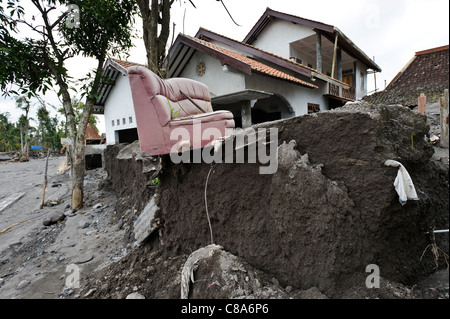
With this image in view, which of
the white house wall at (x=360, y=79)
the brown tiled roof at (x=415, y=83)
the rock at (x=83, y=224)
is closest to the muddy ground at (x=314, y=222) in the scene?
the rock at (x=83, y=224)

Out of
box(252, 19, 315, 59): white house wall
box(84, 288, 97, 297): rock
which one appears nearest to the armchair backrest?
box(84, 288, 97, 297): rock

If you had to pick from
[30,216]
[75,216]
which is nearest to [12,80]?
[75,216]

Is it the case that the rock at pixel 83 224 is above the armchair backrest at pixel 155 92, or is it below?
below

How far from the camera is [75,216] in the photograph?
5723mm

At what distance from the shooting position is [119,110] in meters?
10.3

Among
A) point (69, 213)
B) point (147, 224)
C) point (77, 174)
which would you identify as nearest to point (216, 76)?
point (77, 174)

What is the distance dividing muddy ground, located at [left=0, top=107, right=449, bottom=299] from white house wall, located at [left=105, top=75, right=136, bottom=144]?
781 cm

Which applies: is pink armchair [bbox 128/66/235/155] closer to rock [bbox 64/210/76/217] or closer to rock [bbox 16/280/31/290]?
rock [bbox 16/280/31/290]

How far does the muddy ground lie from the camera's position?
175 cm

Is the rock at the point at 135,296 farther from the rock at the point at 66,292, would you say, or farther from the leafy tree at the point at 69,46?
the leafy tree at the point at 69,46

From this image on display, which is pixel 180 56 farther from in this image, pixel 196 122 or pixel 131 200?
pixel 196 122

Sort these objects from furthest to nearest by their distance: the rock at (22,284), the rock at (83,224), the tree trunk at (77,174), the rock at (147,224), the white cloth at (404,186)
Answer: the tree trunk at (77,174) < the rock at (83,224) < the rock at (22,284) < the rock at (147,224) < the white cloth at (404,186)

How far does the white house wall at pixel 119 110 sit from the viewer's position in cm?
978
